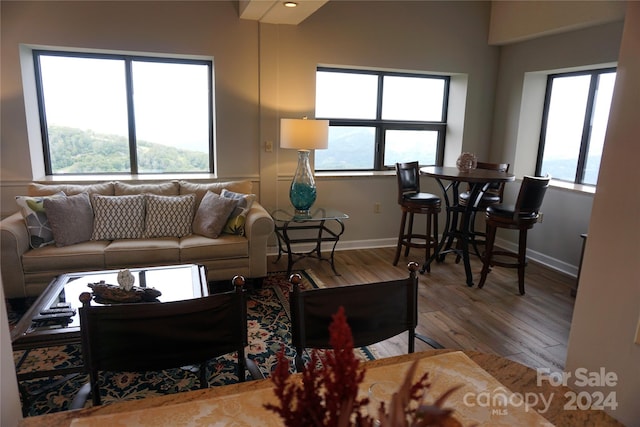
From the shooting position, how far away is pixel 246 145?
4.39 metres

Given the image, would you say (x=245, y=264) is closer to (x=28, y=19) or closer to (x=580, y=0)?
(x=28, y=19)

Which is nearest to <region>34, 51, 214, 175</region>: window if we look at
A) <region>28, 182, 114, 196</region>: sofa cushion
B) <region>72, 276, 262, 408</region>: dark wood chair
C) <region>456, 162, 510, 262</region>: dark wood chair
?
<region>28, 182, 114, 196</region>: sofa cushion

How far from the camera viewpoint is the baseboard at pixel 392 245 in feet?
14.3

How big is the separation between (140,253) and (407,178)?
2596 millimetres

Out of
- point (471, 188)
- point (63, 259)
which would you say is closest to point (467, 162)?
point (471, 188)

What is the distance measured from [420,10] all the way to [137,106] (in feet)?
10.5

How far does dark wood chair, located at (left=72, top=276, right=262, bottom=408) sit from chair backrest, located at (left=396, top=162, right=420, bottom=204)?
10.1 feet

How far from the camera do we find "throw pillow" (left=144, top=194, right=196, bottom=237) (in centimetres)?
369

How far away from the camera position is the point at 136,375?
2.49m

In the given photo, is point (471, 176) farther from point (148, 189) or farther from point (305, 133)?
point (148, 189)

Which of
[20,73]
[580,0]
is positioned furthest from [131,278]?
[580,0]

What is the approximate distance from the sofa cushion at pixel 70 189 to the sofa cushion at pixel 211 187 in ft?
2.10

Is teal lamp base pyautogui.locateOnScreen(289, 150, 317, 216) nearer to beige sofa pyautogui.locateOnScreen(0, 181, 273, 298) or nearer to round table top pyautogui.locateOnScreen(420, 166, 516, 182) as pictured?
beige sofa pyautogui.locateOnScreen(0, 181, 273, 298)

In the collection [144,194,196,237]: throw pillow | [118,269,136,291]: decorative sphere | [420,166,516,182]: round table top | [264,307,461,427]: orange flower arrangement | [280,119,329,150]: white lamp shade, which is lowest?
[118,269,136,291]: decorative sphere
